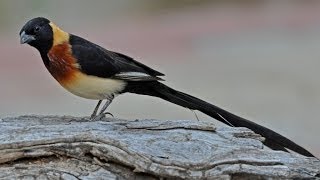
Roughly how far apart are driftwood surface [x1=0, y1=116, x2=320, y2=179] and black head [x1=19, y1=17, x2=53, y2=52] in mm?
524

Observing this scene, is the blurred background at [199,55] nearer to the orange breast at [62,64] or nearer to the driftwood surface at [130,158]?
the orange breast at [62,64]

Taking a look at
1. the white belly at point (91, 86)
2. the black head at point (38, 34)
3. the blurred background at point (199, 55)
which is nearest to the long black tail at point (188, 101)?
the white belly at point (91, 86)

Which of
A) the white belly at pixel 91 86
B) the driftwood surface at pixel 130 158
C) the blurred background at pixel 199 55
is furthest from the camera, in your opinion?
the blurred background at pixel 199 55

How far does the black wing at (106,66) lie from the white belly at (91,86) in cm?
3

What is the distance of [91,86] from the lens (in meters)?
3.95

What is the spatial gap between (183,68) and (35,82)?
163 cm

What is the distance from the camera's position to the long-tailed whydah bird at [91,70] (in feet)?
13.0

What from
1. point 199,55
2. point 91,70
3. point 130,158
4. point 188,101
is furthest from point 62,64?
point 199,55

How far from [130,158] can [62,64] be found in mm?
688

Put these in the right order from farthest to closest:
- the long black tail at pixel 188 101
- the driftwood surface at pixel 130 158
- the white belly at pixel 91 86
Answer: the long black tail at pixel 188 101 < the white belly at pixel 91 86 < the driftwood surface at pixel 130 158

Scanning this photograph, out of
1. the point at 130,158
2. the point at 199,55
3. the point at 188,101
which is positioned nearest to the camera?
the point at 130,158

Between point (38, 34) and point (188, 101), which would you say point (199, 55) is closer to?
point (188, 101)

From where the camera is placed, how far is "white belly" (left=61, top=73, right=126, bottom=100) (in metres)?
3.94

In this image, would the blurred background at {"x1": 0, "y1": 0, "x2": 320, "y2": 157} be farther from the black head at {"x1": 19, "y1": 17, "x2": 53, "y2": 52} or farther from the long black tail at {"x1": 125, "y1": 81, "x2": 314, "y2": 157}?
the black head at {"x1": 19, "y1": 17, "x2": 53, "y2": 52}
